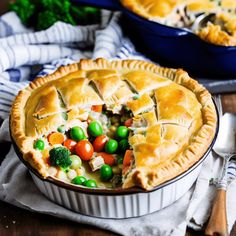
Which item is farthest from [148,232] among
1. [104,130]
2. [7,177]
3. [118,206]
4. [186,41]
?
[186,41]

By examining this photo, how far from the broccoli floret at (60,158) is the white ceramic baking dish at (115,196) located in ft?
0.42

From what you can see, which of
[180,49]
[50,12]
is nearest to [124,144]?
[180,49]

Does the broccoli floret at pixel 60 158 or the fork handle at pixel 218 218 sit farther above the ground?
the broccoli floret at pixel 60 158

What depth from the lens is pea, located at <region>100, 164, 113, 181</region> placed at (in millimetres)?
3066

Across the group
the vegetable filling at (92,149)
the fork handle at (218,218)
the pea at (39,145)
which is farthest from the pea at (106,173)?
the fork handle at (218,218)

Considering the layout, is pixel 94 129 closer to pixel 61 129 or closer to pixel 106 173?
pixel 61 129

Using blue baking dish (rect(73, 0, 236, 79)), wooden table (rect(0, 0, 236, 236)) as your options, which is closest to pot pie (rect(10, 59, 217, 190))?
wooden table (rect(0, 0, 236, 236))

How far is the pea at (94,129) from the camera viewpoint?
3299mm

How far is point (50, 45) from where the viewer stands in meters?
4.36

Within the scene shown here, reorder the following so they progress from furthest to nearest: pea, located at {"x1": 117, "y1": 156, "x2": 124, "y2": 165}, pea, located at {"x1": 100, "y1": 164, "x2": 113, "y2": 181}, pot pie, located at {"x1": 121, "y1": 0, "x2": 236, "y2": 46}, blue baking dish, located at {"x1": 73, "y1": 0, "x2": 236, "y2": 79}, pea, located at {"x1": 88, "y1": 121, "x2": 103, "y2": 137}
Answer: pot pie, located at {"x1": 121, "y1": 0, "x2": 236, "y2": 46}, blue baking dish, located at {"x1": 73, "y1": 0, "x2": 236, "y2": 79}, pea, located at {"x1": 88, "y1": 121, "x2": 103, "y2": 137}, pea, located at {"x1": 117, "y1": 156, "x2": 124, "y2": 165}, pea, located at {"x1": 100, "y1": 164, "x2": 113, "y2": 181}

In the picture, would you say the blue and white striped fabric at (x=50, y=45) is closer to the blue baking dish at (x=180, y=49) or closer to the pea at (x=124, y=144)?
the blue baking dish at (x=180, y=49)

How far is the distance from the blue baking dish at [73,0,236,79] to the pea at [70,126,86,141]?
44.8 inches

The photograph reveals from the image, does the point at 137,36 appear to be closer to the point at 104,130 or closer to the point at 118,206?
the point at 104,130

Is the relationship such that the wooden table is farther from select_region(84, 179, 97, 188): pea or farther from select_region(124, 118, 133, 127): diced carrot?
select_region(124, 118, 133, 127): diced carrot
